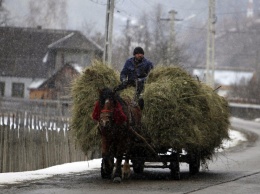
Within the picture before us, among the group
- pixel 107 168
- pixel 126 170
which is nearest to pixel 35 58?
pixel 126 170

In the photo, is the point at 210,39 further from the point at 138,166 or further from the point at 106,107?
the point at 106,107

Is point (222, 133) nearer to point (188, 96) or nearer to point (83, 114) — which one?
point (188, 96)

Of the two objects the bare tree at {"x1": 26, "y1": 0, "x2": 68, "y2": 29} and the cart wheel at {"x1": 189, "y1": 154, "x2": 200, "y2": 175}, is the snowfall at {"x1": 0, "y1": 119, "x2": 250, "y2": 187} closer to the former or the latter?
the cart wheel at {"x1": 189, "y1": 154, "x2": 200, "y2": 175}

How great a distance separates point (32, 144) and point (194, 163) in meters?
6.98

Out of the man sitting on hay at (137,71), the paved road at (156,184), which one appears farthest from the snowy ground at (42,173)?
the man sitting on hay at (137,71)

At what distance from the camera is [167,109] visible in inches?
540

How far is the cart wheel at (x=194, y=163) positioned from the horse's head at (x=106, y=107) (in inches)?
91.4

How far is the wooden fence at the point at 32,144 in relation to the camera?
20.3m

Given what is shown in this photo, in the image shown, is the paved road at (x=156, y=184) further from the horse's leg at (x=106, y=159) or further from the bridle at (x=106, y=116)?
the bridle at (x=106, y=116)

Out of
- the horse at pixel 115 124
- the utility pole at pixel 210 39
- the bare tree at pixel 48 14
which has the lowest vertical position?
the horse at pixel 115 124

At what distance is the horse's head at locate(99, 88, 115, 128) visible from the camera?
12.9 meters


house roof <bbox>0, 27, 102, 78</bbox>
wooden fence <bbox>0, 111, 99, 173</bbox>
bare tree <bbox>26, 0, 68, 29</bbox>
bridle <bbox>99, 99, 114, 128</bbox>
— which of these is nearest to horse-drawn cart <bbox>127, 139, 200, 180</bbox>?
bridle <bbox>99, 99, 114, 128</bbox>

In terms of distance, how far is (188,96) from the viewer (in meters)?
14.0

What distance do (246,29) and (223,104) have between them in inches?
5234
